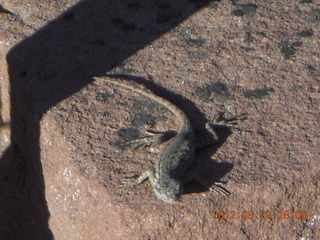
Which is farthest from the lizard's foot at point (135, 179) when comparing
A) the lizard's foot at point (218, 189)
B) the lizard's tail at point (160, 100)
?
the lizard's tail at point (160, 100)

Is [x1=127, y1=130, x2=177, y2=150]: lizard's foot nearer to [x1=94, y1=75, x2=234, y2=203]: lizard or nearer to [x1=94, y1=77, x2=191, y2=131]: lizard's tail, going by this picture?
[x1=94, y1=75, x2=234, y2=203]: lizard

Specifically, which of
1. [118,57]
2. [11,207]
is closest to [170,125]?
[118,57]

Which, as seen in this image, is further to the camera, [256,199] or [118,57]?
[118,57]

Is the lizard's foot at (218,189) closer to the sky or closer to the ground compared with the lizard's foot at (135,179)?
closer to the sky

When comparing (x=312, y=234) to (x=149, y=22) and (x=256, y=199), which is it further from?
(x=149, y=22)

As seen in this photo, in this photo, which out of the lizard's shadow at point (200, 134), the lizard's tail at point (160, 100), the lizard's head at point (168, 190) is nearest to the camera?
the lizard's head at point (168, 190)
